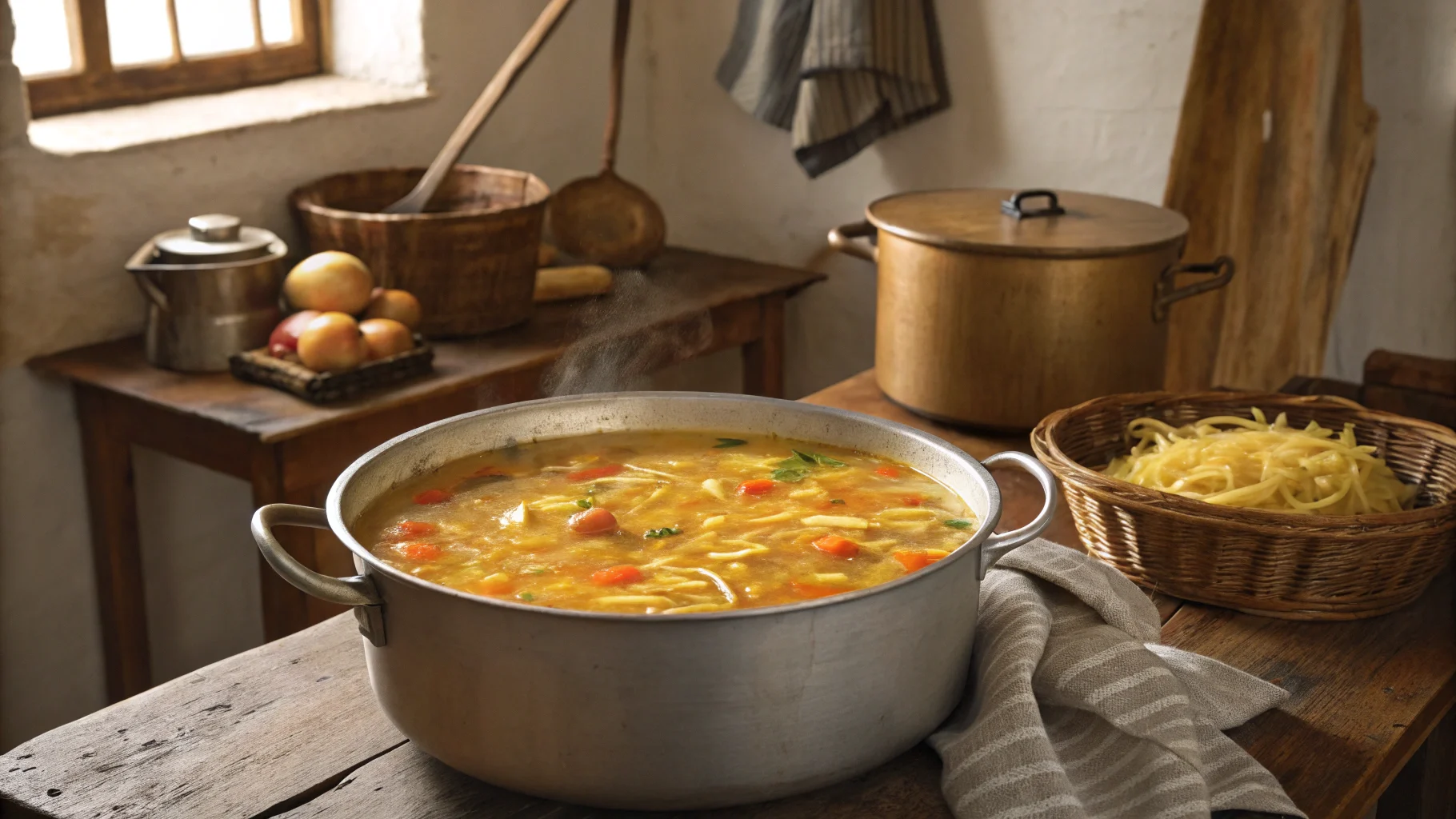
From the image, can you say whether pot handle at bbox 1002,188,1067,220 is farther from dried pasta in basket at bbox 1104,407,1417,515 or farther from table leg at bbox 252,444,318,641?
table leg at bbox 252,444,318,641

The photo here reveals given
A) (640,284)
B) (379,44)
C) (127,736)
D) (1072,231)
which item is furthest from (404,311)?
(127,736)

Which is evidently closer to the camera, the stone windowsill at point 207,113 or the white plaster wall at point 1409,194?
the white plaster wall at point 1409,194

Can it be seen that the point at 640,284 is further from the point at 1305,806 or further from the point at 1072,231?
the point at 1305,806

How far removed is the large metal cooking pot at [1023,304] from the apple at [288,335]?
3.90 ft

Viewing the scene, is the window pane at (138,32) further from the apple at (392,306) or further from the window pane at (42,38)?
the apple at (392,306)

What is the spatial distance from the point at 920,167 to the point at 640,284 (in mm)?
795

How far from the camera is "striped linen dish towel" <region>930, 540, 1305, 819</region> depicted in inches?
45.1

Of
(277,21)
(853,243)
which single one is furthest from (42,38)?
(853,243)

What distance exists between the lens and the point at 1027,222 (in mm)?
2172

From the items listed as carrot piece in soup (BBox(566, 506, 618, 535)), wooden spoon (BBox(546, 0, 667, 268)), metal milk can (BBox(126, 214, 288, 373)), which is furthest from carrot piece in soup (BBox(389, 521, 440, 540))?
wooden spoon (BBox(546, 0, 667, 268))

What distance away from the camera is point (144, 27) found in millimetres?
3217

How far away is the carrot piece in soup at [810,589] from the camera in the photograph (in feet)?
4.21

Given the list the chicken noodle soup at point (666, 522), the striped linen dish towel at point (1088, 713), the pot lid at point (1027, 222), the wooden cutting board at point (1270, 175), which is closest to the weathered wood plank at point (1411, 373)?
the pot lid at point (1027, 222)

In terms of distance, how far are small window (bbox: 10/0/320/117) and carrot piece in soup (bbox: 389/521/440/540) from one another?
2.02 metres
